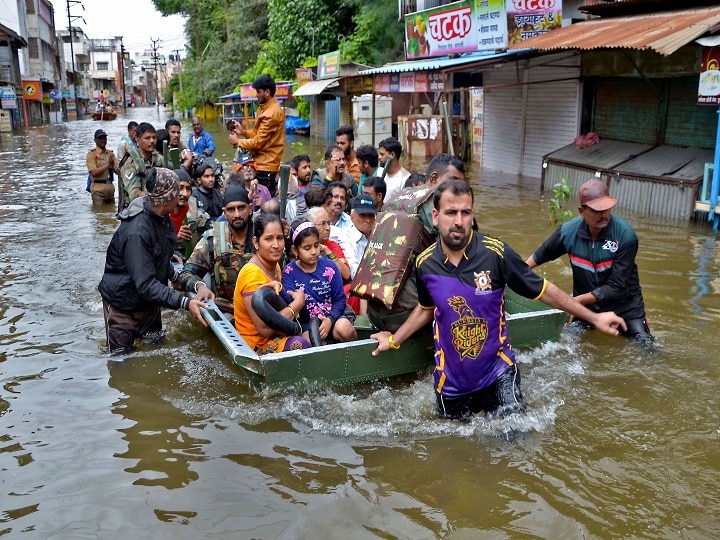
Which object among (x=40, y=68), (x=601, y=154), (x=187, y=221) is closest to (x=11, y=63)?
(x=40, y=68)

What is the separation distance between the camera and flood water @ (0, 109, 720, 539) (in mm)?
3746

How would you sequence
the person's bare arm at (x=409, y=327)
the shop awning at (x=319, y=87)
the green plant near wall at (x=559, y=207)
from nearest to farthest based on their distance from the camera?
the person's bare arm at (x=409, y=327)
the green plant near wall at (x=559, y=207)
the shop awning at (x=319, y=87)

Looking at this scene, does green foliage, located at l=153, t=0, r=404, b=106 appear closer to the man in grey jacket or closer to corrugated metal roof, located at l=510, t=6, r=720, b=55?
corrugated metal roof, located at l=510, t=6, r=720, b=55

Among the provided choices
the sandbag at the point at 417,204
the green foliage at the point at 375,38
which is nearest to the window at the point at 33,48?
the green foliage at the point at 375,38

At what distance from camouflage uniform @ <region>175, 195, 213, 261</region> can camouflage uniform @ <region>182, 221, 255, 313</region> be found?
1.13 m

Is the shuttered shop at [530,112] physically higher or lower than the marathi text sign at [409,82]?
lower

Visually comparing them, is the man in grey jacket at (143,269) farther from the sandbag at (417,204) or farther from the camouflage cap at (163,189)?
the sandbag at (417,204)

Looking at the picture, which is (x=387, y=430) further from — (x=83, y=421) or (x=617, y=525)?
(x=83, y=421)

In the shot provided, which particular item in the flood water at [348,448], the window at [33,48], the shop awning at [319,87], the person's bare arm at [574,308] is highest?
the window at [33,48]

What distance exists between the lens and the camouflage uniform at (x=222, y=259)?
234 inches

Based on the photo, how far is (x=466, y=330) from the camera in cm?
405

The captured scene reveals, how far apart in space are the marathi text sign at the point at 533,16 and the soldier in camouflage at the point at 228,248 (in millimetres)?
11376

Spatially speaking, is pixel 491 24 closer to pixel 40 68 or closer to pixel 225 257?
pixel 225 257

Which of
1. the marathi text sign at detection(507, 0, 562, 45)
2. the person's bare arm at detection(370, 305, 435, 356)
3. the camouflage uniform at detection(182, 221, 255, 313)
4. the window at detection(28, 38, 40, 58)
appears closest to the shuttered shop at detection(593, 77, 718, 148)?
the marathi text sign at detection(507, 0, 562, 45)
